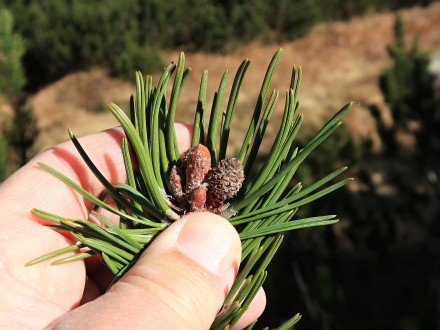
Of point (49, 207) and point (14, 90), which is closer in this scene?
point (49, 207)

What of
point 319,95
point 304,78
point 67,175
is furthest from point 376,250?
point 304,78

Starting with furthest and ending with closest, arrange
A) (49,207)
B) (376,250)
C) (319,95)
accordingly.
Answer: (319,95) < (376,250) < (49,207)

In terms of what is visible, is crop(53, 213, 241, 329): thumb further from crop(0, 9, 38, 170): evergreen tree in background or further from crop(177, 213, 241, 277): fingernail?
crop(0, 9, 38, 170): evergreen tree in background

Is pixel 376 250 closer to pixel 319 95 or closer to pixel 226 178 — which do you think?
pixel 226 178

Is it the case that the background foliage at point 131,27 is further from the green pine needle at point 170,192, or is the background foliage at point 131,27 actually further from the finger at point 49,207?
the green pine needle at point 170,192

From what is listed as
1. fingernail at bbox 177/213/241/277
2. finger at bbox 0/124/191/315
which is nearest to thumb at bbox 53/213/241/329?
fingernail at bbox 177/213/241/277

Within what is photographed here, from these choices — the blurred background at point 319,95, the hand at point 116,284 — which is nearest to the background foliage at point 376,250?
the blurred background at point 319,95

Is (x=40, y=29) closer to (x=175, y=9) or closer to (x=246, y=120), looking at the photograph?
(x=175, y=9)
